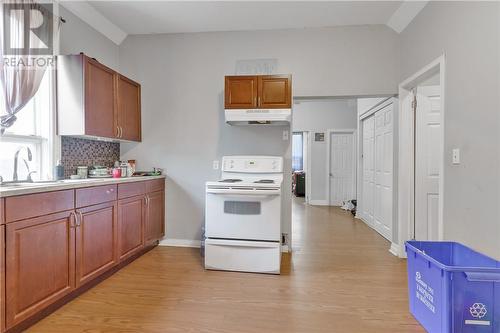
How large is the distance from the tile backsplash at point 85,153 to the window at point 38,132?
150mm

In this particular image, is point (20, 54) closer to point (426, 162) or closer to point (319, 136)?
point (426, 162)

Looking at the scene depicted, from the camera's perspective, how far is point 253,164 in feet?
10.7

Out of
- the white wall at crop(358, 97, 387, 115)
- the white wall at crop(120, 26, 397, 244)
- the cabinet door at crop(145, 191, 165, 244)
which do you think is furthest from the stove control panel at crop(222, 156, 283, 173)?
the white wall at crop(358, 97, 387, 115)

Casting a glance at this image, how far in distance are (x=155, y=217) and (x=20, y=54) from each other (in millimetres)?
2002

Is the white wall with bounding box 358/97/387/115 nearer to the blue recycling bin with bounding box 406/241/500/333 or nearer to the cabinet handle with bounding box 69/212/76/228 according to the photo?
the blue recycling bin with bounding box 406/241/500/333

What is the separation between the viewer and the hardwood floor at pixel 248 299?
1836 millimetres

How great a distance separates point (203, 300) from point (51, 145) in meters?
1.94

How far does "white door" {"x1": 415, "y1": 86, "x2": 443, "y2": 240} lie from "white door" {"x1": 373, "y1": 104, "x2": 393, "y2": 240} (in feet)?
1.60

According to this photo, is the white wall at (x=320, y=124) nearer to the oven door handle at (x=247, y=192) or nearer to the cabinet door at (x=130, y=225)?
the oven door handle at (x=247, y=192)

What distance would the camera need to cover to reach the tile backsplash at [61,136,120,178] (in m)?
2.71

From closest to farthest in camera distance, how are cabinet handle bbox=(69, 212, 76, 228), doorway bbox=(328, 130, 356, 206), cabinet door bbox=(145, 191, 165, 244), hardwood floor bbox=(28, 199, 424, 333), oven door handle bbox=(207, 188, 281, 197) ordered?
hardwood floor bbox=(28, 199, 424, 333) < cabinet handle bbox=(69, 212, 76, 228) < oven door handle bbox=(207, 188, 281, 197) < cabinet door bbox=(145, 191, 165, 244) < doorway bbox=(328, 130, 356, 206)

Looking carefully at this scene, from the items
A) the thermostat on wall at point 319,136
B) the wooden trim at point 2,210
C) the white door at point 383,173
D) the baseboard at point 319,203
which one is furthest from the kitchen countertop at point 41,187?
the thermostat on wall at point 319,136

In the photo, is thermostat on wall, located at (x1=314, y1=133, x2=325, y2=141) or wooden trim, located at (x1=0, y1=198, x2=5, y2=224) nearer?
wooden trim, located at (x1=0, y1=198, x2=5, y2=224)

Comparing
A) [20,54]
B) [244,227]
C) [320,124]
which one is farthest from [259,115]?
[320,124]
